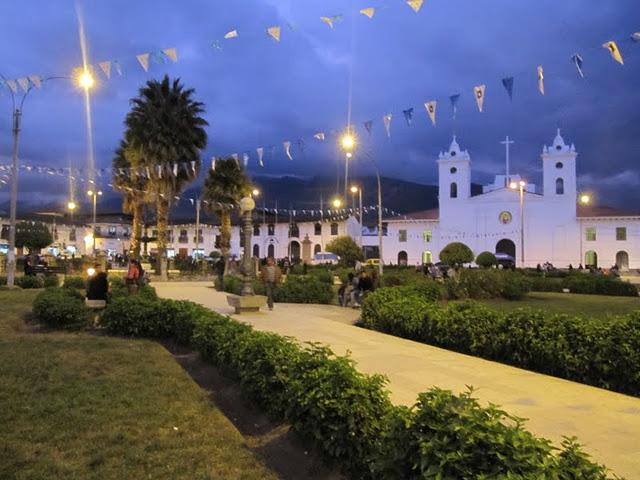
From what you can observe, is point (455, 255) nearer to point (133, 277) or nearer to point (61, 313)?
point (133, 277)

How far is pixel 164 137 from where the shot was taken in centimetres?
3659

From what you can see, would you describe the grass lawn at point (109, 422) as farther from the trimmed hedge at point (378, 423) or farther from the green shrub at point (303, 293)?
the green shrub at point (303, 293)

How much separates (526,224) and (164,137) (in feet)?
147

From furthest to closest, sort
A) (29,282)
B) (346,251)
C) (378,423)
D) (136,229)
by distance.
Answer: (346,251) → (136,229) → (29,282) → (378,423)

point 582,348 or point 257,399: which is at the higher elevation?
point 582,348

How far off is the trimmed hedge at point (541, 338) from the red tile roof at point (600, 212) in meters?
57.8

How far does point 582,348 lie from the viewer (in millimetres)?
7605

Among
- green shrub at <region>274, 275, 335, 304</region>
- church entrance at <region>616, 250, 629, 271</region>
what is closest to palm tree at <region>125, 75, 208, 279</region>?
green shrub at <region>274, 275, 335, 304</region>

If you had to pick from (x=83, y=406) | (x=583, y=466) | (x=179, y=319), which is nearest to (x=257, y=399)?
(x=83, y=406)

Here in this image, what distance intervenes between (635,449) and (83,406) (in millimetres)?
5624

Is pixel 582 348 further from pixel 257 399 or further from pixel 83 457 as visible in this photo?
pixel 83 457

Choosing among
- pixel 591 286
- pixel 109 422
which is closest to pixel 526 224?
pixel 591 286

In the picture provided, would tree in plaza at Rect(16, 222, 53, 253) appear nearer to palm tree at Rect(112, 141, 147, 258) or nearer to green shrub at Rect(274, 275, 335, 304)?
palm tree at Rect(112, 141, 147, 258)

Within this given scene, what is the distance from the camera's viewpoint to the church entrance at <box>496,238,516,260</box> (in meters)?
67.3
